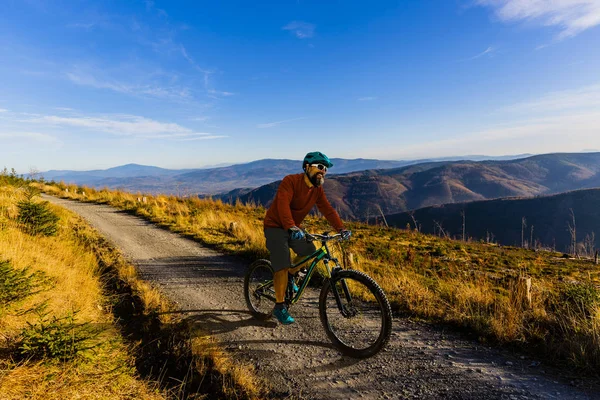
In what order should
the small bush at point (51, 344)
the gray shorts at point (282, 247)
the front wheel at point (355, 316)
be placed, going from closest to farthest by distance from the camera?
the small bush at point (51, 344) → the front wheel at point (355, 316) → the gray shorts at point (282, 247)

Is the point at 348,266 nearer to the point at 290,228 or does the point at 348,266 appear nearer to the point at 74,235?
the point at 290,228

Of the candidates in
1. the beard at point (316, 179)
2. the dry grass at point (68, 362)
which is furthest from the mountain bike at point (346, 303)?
the dry grass at point (68, 362)

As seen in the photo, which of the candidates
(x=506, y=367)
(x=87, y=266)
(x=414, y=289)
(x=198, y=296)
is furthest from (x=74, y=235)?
(x=506, y=367)

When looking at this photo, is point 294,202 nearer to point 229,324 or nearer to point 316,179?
point 316,179

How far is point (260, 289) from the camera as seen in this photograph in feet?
16.1

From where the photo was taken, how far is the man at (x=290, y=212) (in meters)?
3.92

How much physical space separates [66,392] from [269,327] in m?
2.58

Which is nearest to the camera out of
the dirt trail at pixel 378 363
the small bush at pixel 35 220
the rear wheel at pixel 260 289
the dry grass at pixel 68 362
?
the dry grass at pixel 68 362

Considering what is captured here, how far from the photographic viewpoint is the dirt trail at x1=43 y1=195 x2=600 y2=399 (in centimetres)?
296

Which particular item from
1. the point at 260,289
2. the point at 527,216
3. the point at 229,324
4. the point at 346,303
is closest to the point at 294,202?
the point at 346,303

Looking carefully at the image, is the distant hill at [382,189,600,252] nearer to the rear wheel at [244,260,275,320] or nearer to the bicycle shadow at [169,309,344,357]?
the rear wheel at [244,260,275,320]

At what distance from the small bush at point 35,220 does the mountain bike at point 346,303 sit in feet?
24.0

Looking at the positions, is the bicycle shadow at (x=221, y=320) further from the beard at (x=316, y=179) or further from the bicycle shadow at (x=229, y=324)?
the beard at (x=316, y=179)

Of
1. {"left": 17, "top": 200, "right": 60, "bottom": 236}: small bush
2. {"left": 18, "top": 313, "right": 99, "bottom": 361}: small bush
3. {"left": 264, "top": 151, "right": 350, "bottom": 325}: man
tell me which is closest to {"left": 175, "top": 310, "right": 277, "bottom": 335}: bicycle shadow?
{"left": 264, "top": 151, "right": 350, "bottom": 325}: man
